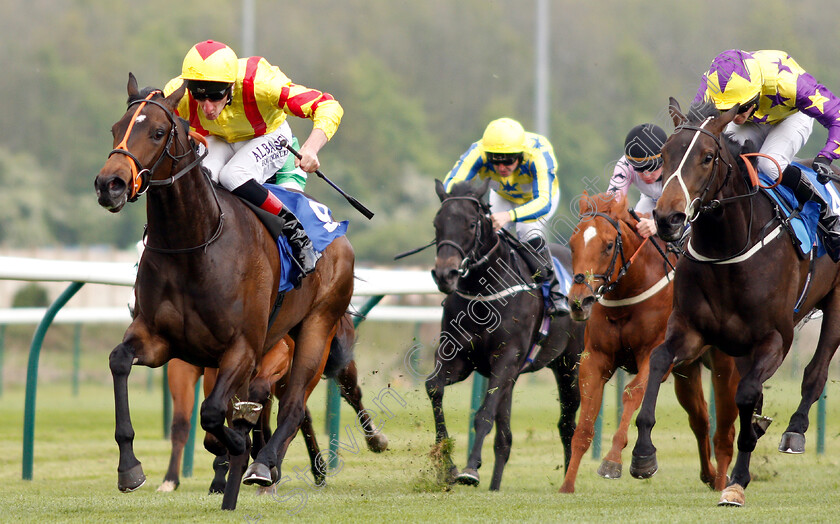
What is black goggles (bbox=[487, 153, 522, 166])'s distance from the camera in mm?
7375

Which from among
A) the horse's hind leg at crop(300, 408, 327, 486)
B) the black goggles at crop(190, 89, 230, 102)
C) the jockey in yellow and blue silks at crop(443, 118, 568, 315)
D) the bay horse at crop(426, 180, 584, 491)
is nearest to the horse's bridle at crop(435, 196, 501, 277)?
the bay horse at crop(426, 180, 584, 491)

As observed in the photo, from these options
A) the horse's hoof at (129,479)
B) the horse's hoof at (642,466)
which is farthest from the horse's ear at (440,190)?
the horse's hoof at (129,479)

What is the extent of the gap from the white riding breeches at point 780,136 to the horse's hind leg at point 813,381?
0.81 meters

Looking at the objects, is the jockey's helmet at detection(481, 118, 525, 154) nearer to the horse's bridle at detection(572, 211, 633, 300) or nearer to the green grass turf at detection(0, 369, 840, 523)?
the horse's bridle at detection(572, 211, 633, 300)

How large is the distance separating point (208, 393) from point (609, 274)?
231 cm

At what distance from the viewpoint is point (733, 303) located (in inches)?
202

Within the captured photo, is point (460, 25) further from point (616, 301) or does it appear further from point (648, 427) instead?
point (648, 427)

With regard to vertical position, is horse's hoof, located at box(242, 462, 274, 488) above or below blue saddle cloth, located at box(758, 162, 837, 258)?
below

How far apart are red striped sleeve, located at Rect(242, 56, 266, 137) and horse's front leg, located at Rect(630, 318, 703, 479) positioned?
2145 millimetres

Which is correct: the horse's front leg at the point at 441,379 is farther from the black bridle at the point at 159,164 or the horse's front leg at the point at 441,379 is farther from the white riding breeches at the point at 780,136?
the black bridle at the point at 159,164

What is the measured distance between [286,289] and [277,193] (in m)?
0.59

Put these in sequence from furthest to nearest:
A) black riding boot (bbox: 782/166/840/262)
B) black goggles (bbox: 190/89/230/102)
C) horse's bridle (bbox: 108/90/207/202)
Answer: black riding boot (bbox: 782/166/840/262), black goggles (bbox: 190/89/230/102), horse's bridle (bbox: 108/90/207/202)

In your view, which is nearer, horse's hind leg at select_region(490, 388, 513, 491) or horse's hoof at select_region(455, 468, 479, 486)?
horse's hoof at select_region(455, 468, 479, 486)

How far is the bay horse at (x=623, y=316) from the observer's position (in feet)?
20.6
